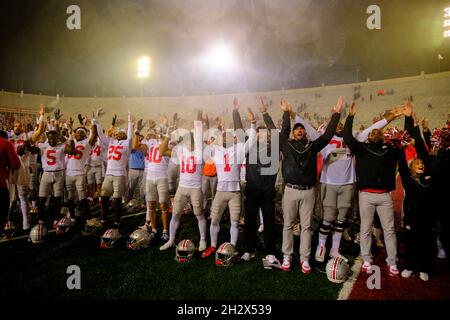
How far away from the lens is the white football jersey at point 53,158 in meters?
6.64

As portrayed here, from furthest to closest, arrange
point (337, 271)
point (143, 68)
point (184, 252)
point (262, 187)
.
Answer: point (143, 68) → point (262, 187) → point (184, 252) → point (337, 271)

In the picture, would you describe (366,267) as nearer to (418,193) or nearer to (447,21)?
(418,193)

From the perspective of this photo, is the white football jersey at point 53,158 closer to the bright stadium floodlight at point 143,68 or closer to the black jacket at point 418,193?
the black jacket at point 418,193

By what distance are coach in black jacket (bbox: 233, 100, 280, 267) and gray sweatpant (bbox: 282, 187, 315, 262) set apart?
0.39m

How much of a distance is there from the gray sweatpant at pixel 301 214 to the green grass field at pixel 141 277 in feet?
1.33

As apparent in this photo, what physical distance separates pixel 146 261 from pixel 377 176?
423cm

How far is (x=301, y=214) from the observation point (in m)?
4.77

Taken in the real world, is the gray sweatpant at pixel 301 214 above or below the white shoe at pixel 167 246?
above

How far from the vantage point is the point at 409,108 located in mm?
5180

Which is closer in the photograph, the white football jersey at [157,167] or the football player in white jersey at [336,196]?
the football player in white jersey at [336,196]

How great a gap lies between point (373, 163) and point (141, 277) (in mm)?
4212

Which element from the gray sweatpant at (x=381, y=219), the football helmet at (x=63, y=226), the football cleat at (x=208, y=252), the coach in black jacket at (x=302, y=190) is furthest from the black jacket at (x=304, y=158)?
the football helmet at (x=63, y=226)

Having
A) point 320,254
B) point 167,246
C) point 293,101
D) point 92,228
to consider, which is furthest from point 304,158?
point 293,101

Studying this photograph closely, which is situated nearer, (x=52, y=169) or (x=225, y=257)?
(x=225, y=257)
